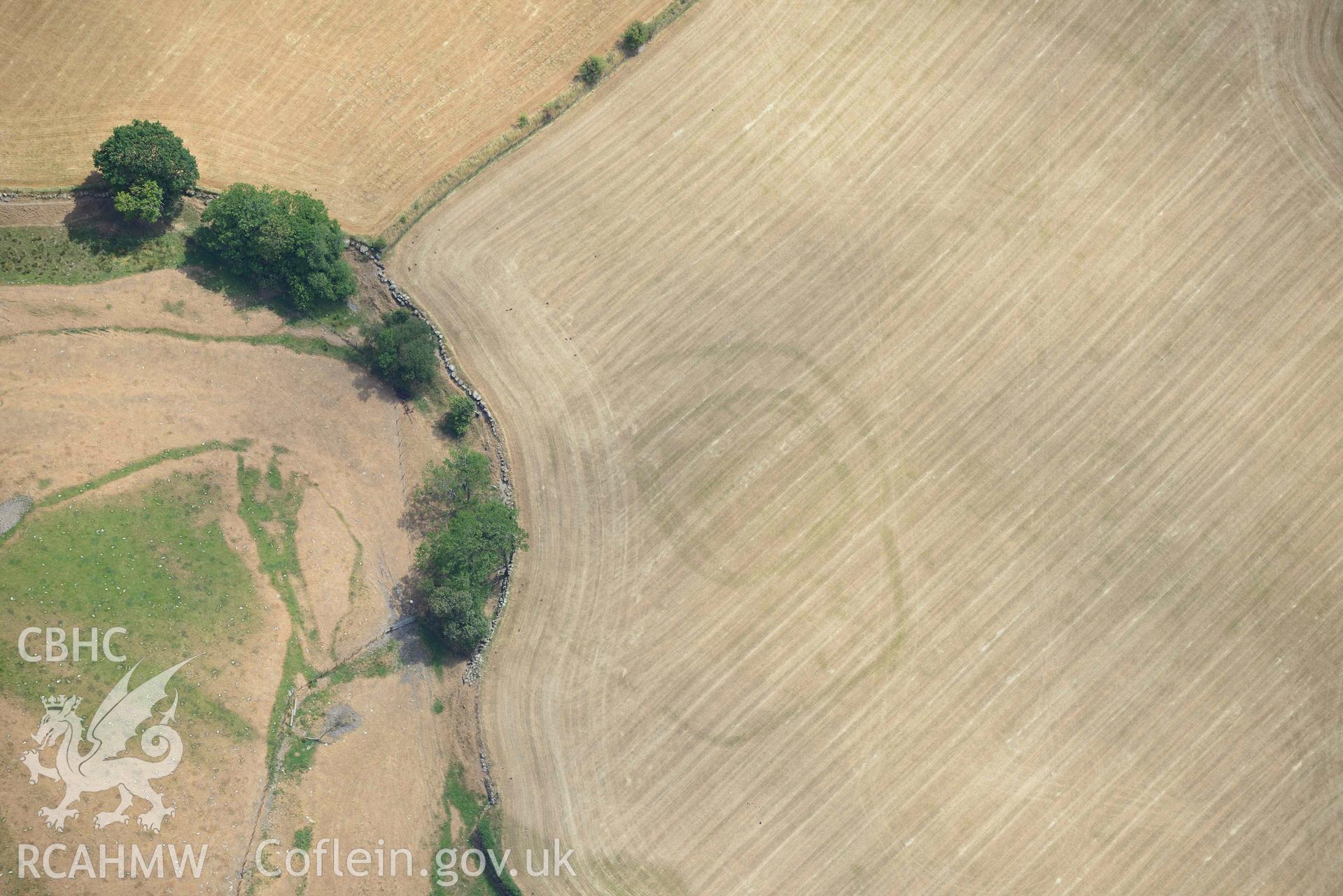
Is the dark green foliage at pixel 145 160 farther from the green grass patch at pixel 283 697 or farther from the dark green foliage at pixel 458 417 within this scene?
the green grass patch at pixel 283 697

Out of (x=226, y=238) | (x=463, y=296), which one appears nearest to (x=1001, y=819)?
(x=463, y=296)

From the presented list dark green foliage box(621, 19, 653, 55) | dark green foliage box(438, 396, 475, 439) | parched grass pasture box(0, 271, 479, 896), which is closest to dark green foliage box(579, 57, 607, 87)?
dark green foliage box(621, 19, 653, 55)

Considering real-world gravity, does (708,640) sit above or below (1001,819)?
above

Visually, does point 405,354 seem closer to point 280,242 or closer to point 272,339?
point 272,339

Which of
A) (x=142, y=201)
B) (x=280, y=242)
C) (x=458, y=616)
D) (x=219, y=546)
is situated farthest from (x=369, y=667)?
(x=142, y=201)

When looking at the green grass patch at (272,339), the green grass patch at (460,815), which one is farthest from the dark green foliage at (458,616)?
the green grass patch at (272,339)

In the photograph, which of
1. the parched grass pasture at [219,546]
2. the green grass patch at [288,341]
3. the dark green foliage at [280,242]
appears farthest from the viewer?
the green grass patch at [288,341]

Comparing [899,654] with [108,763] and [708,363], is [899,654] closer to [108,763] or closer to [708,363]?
[708,363]
